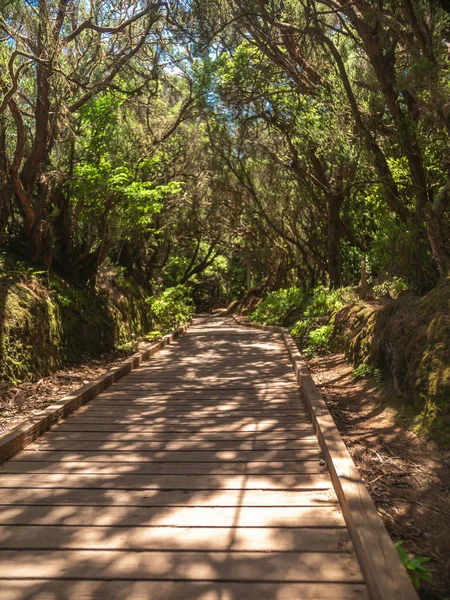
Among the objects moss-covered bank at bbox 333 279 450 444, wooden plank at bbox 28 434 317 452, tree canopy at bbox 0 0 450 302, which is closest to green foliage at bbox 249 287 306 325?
tree canopy at bbox 0 0 450 302

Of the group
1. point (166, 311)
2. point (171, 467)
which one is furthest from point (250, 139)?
point (171, 467)

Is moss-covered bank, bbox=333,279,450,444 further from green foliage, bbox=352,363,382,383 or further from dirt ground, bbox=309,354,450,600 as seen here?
dirt ground, bbox=309,354,450,600

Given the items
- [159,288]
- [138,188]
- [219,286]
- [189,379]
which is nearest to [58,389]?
[189,379]

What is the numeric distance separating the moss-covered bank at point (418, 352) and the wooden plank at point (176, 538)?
71.1 inches

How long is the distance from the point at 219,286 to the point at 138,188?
35.4 metres

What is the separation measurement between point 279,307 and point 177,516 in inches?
711

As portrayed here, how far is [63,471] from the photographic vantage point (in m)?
4.36

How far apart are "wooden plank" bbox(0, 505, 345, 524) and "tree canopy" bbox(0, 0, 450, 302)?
5.04 meters

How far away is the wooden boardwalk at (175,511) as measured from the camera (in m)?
2.78

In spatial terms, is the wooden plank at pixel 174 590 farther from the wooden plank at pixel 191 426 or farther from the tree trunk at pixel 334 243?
the tree trunk at pixel 334 243

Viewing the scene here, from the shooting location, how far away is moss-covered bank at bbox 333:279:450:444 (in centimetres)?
477

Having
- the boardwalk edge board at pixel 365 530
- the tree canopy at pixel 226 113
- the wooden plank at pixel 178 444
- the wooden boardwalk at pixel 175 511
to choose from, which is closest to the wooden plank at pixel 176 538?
the wooden boardwalk at pixel 175 511

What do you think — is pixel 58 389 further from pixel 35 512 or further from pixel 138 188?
pixel 138 188

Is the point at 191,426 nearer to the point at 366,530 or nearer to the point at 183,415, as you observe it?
the point at 183,415
